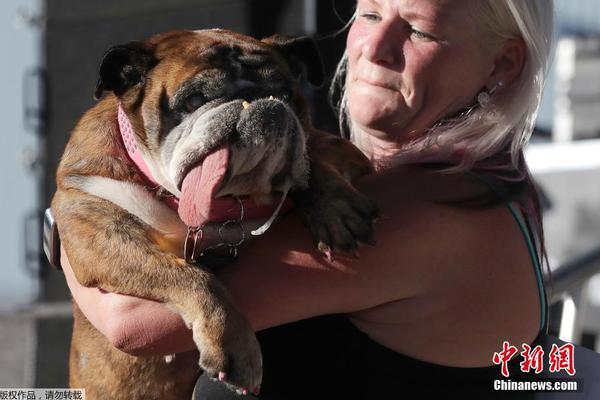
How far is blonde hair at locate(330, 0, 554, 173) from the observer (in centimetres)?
233

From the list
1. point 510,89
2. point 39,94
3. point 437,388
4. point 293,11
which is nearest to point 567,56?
point 293,11

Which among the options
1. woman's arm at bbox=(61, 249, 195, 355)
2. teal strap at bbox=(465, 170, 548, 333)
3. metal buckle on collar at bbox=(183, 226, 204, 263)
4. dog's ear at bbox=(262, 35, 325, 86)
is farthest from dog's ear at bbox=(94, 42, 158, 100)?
teal strap at bbox=(465, 170, 548, 333)

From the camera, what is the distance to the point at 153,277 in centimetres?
211

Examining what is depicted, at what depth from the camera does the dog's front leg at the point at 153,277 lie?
2012mm

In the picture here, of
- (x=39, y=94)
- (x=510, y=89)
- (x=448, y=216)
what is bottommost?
(x=39, y=94)

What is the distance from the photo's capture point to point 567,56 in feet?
25.3

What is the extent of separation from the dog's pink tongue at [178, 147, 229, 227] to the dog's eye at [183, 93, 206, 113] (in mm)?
158

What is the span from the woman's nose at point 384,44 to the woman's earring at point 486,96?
0.75ft

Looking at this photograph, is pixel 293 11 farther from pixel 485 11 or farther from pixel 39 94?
pixel 485 11

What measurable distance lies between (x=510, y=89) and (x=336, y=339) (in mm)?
756

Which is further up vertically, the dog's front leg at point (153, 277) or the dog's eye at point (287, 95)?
the dog's eye at point (287, 95)

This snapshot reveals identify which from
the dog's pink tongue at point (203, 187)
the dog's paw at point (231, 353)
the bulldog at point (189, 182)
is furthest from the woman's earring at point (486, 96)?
the dog's paw at point (231, 353)

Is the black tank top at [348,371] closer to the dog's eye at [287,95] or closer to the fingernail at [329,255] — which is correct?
the fingernail at [329,255]

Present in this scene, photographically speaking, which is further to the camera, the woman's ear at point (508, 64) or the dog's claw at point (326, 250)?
the woman's ear at point (508, 64)
